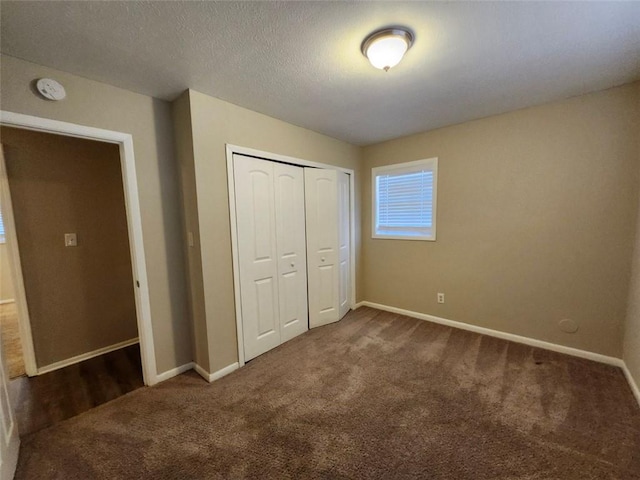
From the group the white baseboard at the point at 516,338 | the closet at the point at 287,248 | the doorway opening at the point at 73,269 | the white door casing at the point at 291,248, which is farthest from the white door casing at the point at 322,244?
the doorway opening at the point at 73,269

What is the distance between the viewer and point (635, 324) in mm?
1917

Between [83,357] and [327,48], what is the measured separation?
357 cm

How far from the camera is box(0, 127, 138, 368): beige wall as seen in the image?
88.3 inches

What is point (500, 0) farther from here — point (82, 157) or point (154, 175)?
point (82, 157)

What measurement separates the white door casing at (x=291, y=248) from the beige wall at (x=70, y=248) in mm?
1749

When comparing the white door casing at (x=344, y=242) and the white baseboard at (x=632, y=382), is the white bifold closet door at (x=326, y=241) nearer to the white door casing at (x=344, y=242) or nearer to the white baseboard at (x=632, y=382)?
the white door casing at (x=344, y=242)

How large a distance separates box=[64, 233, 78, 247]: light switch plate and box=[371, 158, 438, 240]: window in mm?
3438

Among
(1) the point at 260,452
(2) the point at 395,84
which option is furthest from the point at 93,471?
(2) the point at 395,84

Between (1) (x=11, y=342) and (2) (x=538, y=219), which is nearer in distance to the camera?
(2) (x=538, y=219)

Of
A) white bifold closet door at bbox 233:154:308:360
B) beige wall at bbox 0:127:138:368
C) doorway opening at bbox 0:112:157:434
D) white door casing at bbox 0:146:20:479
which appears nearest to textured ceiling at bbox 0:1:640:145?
doorway opening at bbox 0:112:157:434

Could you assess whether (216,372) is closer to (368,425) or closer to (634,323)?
(368,425)

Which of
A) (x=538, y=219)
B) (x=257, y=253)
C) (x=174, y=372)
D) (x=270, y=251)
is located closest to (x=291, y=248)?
(x=270, y=251)

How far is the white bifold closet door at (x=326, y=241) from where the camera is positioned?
9.89 feet

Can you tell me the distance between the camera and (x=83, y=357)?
8.41 feet
